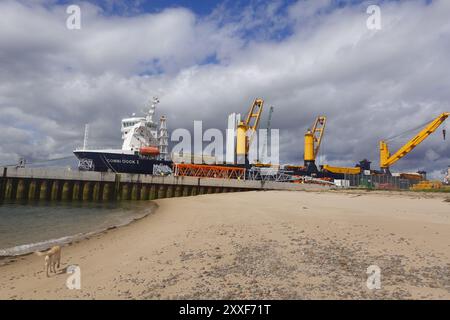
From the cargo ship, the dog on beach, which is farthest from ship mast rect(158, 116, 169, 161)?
the dog on beach

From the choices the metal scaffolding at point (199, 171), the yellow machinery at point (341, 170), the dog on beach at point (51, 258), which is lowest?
the dog on beach at point (51, 258)

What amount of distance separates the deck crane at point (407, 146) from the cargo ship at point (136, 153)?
183ft

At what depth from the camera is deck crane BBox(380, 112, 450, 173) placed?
203 feet

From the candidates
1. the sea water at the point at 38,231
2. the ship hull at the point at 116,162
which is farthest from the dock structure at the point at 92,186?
the sea water at the point at 38,231

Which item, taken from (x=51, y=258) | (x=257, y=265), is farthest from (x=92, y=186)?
(x=257, y=265)

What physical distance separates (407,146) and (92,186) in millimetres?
69471

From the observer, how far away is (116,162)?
53.5m

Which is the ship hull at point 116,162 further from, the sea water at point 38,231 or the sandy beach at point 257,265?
the sandy beach at point 257,265

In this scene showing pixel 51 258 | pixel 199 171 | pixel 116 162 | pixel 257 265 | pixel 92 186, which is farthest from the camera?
pixel 116 162

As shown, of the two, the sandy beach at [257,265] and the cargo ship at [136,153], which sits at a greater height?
the cargo ship at [136,153]

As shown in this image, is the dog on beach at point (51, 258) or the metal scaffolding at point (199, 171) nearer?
the dog on beach at point (51, 258)

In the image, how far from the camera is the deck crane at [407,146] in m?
62.0

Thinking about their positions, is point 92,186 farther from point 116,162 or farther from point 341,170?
Answer: point 341,170
